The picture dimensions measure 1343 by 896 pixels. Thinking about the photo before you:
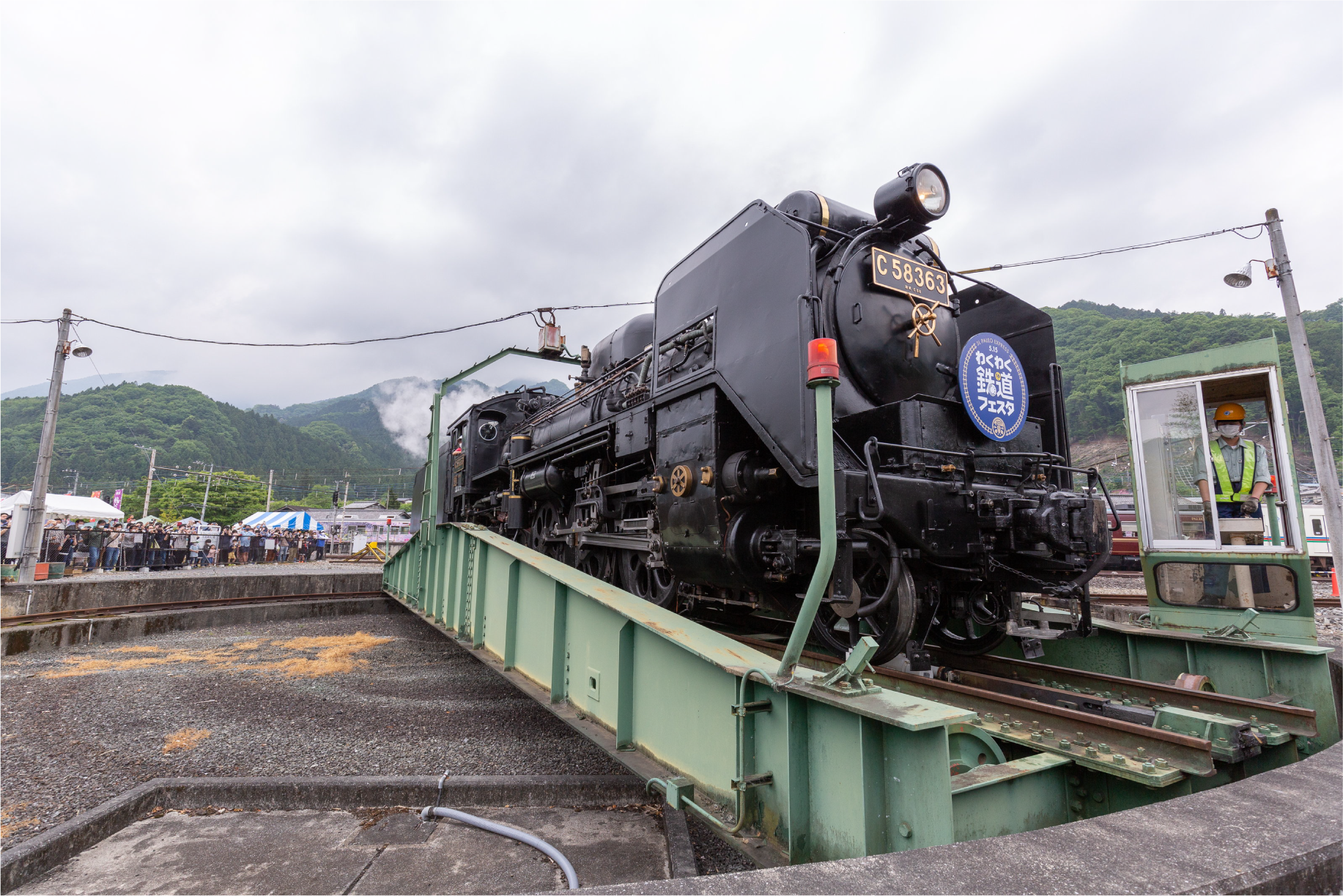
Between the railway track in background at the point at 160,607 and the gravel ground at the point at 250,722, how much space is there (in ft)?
6.67

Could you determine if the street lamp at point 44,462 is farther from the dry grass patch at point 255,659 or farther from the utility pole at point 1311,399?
the utility pole at point 1311,399

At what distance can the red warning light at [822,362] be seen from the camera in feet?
6.87

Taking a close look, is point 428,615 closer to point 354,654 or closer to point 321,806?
point 354,654

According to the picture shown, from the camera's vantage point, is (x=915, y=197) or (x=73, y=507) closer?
(x=915, y=197)

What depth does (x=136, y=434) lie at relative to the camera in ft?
262

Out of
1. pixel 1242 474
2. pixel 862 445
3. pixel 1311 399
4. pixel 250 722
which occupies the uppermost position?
pixel 1311 399

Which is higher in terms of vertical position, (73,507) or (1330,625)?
(73,507)

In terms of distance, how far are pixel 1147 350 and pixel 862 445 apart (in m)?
54.8

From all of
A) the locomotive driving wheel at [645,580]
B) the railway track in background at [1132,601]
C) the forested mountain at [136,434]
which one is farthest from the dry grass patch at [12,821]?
the forested mountain at [136,434]

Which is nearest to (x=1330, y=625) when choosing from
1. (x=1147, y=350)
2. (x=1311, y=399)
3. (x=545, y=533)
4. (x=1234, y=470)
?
(x=1311, y=399)

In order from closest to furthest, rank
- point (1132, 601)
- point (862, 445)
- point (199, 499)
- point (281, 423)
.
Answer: point (862, 445), point (1132, 601), point (199, 499), point (281, 423)

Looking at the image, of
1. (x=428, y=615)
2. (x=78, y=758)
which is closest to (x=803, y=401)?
(x=78, y=758)

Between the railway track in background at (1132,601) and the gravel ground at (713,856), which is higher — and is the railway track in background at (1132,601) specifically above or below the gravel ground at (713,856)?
above

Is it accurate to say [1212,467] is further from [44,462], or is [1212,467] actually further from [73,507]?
[73,507]
